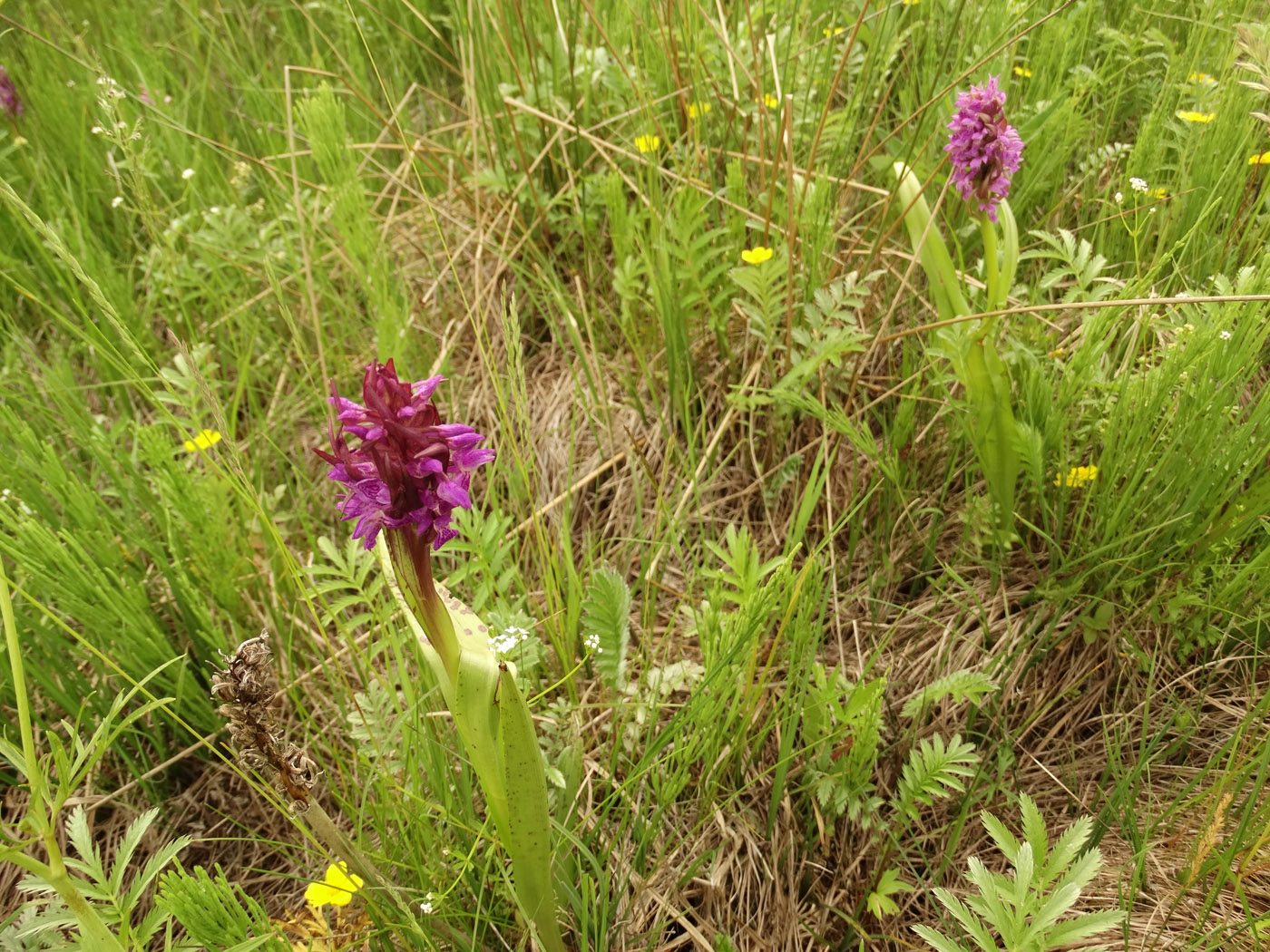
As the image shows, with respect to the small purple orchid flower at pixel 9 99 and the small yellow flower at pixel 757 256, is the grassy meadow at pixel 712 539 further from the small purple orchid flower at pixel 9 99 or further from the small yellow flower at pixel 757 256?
the small purple orchid flower at pixel 9 99

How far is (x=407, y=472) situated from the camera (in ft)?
2.92

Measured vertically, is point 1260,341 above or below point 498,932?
above

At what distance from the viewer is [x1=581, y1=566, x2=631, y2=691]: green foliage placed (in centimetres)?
131

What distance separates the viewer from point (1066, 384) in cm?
149

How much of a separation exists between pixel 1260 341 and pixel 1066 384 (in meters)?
0.28

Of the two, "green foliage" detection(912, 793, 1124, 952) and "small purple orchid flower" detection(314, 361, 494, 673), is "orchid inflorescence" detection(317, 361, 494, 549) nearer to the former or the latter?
"small purple orchid flower" detection(314, 361, 494, 673)

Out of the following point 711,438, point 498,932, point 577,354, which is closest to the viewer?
point 498,932

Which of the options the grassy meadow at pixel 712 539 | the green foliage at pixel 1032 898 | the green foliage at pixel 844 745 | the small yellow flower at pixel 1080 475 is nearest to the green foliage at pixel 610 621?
the grassy meadow at pixel 712 539

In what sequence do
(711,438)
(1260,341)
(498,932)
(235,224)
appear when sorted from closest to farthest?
(498,932)
(1260,341)
(711,438)
(235,224)

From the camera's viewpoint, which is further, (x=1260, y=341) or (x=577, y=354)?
(x=577, y=354)

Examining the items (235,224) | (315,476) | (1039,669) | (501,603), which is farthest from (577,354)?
(1039,669)

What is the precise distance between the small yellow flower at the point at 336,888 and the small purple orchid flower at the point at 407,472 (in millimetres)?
374

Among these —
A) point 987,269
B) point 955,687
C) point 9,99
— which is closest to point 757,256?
point 987,269

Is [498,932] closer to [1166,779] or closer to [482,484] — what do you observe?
[482,484]
